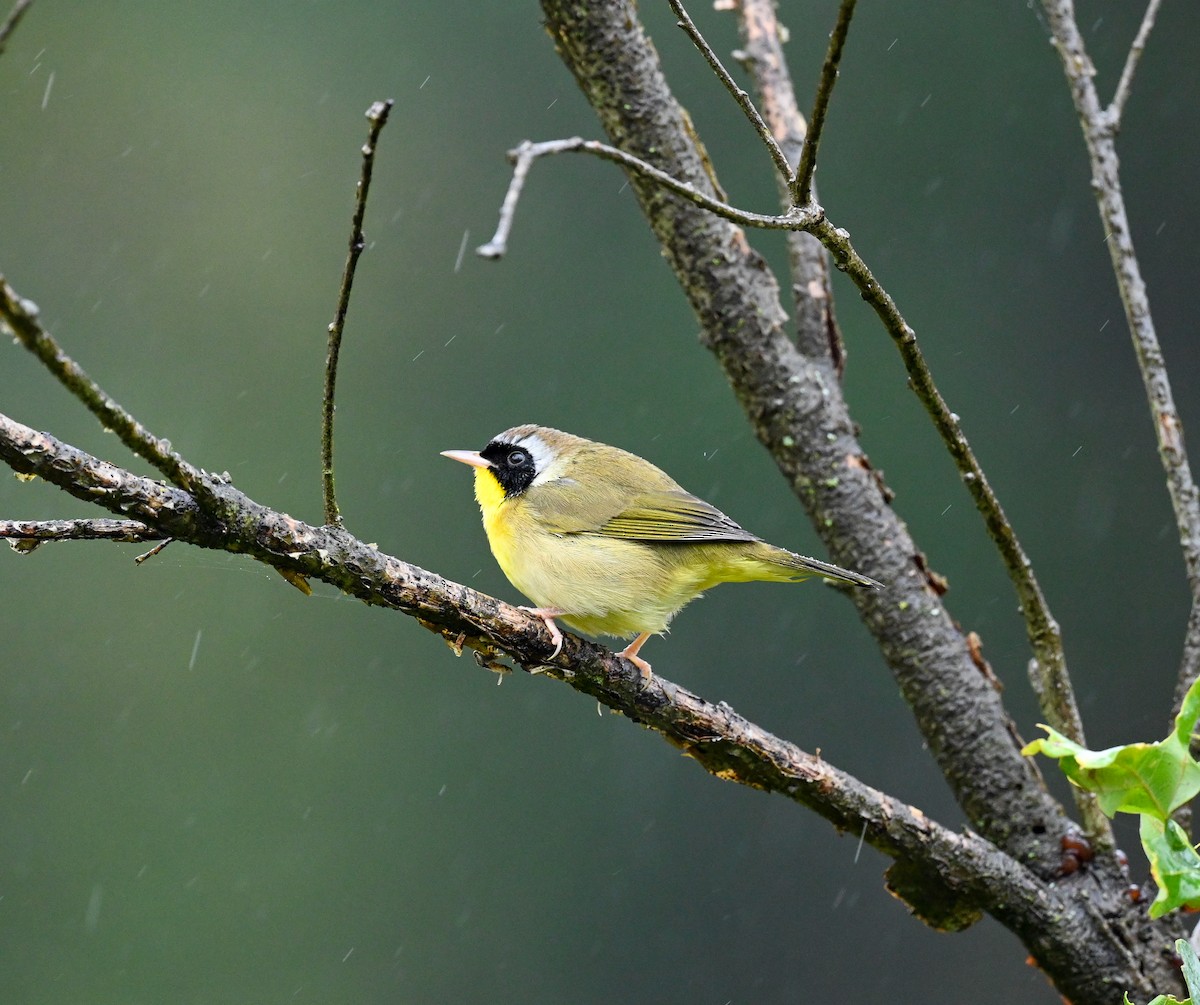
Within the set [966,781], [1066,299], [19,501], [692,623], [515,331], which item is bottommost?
[966,781]

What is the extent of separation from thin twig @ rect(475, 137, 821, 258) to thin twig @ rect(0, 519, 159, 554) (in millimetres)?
730

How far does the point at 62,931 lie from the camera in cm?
848

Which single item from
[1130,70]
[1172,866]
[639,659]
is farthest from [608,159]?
[1130,70]

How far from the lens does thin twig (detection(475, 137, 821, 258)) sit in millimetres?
1442

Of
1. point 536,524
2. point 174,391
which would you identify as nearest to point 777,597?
point 174,391

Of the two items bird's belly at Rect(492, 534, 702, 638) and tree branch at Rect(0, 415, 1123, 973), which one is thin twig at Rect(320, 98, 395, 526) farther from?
bird's belly at Rect(492, 534, 702, 638)

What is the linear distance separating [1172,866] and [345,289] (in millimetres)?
1280

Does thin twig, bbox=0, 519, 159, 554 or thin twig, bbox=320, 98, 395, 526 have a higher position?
thin twig, bbox=320, 98, 395, 526

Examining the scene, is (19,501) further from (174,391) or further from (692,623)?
(692,623)

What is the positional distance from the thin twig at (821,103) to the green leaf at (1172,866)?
94 cm

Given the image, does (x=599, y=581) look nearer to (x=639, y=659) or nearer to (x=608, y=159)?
(x=639, y=659)

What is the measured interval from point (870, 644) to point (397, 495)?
3.47m

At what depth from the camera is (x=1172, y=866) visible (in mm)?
1742

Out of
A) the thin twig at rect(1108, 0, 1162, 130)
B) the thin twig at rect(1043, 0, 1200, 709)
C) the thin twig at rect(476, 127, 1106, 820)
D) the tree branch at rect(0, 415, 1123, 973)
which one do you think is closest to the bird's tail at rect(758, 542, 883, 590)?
the thin twig at rect(476, 127, 1106, 820)
